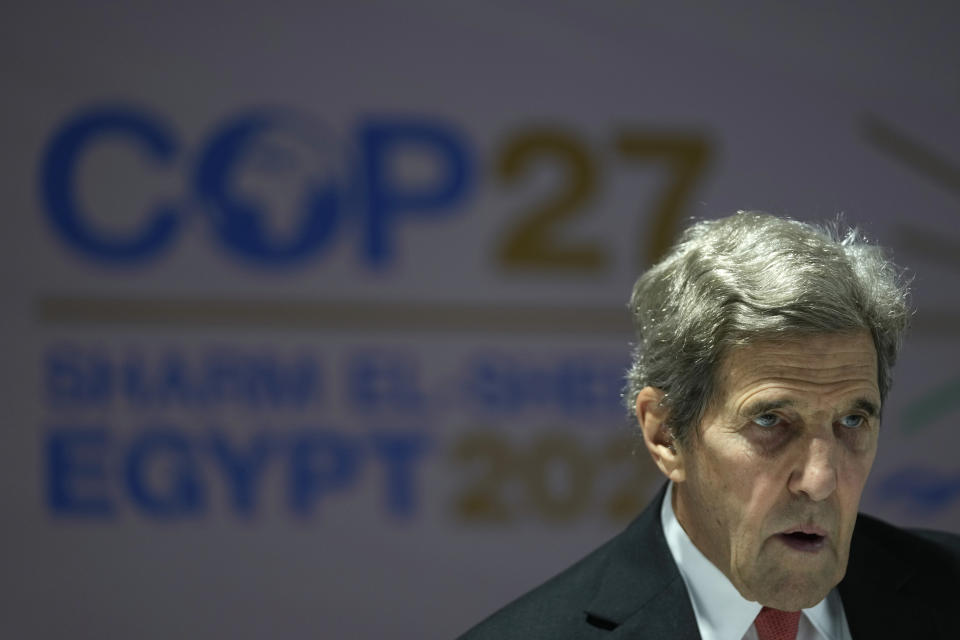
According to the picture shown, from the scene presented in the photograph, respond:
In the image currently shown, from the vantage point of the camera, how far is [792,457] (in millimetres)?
1624

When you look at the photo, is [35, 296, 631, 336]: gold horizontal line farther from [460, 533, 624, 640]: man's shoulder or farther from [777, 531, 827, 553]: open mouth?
[777, 531, 827, 553]: open mouth

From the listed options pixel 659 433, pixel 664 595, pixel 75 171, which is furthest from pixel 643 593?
pixel 75 171

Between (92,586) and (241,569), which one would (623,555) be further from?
(92,586)

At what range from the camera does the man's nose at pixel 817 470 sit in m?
1.59

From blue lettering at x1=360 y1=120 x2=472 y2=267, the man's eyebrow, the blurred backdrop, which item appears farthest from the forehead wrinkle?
blue lettering at x1=360 y1=120 x2=472 y2=267

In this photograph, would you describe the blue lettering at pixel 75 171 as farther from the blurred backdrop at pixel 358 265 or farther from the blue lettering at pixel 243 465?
the blue lettering at pixel 243 465

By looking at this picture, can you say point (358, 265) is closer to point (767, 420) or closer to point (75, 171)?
point (75, 171)

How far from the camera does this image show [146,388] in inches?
154

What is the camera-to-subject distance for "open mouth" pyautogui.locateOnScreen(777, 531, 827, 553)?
1637 millimetres

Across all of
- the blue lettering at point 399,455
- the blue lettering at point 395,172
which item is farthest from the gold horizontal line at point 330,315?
the blue lettering at point 399,455

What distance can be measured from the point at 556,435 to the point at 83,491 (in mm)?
1596

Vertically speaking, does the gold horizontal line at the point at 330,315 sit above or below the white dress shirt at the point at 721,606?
above

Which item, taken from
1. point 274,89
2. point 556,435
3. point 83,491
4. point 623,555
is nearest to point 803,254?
point 623,555

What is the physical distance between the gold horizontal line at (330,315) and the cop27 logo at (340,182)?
0.15m
